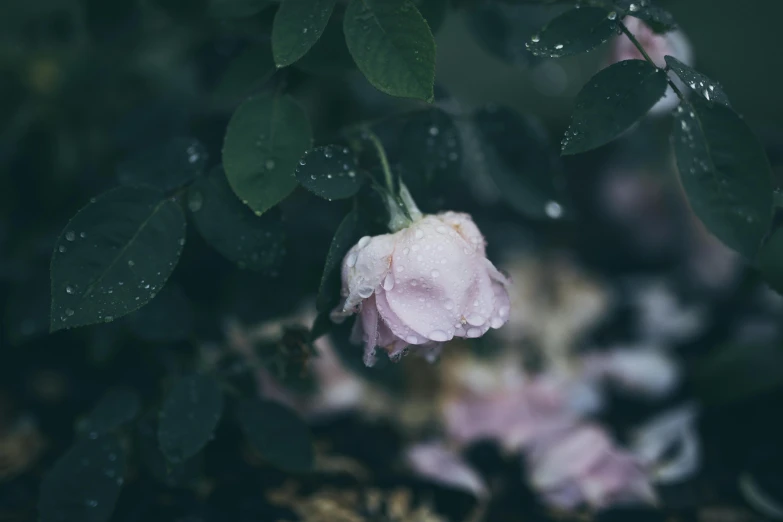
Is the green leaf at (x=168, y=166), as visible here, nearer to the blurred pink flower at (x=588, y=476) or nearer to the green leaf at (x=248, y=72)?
the green leaf at (x=248, y=72)

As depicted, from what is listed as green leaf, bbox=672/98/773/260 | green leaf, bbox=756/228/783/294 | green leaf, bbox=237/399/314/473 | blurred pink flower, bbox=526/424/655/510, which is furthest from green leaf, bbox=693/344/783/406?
green leaf, bbox=237/399/314/473

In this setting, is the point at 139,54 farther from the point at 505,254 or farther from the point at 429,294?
the point at 429,294

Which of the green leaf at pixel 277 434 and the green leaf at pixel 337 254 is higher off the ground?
the green leaf at pixel 337 254

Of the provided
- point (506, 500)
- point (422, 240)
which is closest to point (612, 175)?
point (506, 500)

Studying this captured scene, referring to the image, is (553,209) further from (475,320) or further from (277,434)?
(277,434)

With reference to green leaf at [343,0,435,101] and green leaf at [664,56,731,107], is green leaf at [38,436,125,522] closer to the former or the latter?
green leaf at [343,0,435,101]

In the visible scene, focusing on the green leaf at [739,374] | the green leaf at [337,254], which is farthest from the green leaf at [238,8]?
the green leaf at [739,374]
